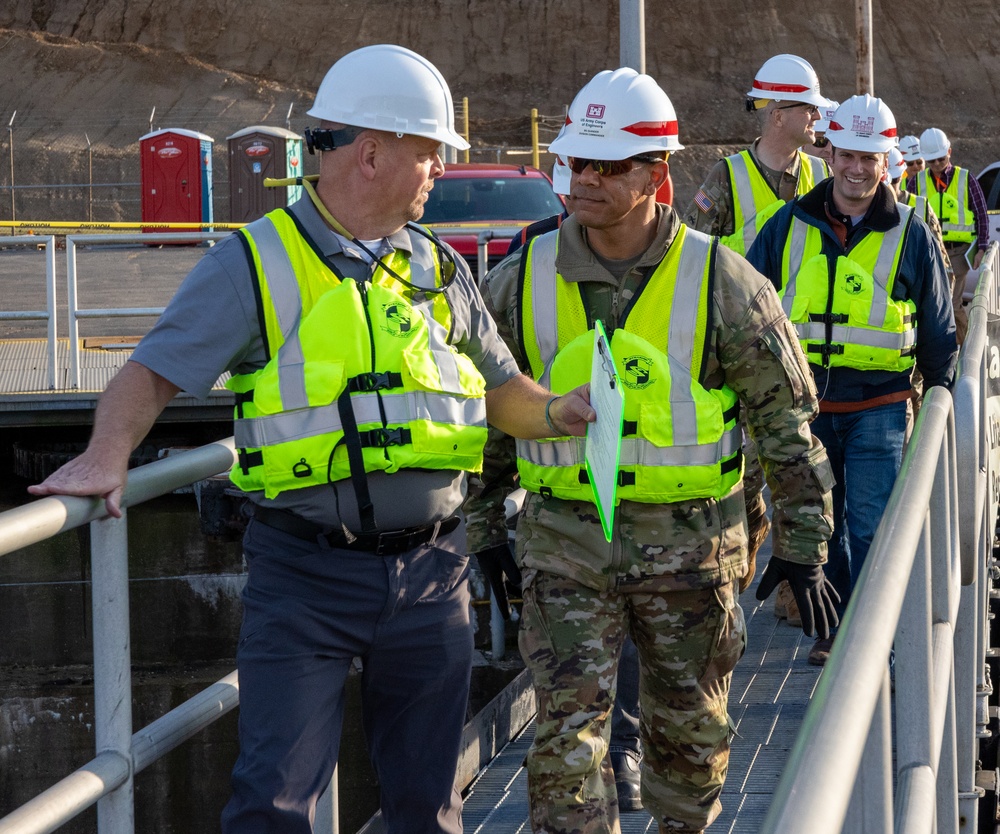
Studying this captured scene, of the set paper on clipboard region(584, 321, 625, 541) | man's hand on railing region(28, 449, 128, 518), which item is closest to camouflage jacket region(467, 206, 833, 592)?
paper on clipboard region(584, 321, 625, 541)

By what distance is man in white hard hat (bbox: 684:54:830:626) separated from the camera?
6246 mm

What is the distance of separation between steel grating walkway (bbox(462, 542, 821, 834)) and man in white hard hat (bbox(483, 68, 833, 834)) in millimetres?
539

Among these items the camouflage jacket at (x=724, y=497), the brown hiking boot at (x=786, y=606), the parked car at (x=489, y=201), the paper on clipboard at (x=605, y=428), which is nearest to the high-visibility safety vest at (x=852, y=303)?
the brown hiking boot at (x=786, y=606)

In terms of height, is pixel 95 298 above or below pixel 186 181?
below

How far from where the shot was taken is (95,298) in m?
17.9

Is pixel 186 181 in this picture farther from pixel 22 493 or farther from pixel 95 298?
pixel 22 493

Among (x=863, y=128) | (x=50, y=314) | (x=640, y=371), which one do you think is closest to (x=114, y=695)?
(x=640, y=371)

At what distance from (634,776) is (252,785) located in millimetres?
2249

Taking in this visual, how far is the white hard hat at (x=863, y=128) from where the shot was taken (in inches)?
221

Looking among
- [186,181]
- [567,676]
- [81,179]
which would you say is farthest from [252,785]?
[81,179]

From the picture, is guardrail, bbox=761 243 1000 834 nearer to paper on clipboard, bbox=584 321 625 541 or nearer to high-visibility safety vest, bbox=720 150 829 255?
paper on clipboard, bbox=584 321 625 541

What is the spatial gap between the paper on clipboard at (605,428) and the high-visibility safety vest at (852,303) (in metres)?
2.53

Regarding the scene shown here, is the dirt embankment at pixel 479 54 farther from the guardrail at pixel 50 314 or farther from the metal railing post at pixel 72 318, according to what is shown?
the metal railing post at pixel 72 318

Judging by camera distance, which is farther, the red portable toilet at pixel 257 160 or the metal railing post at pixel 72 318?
the red portable toilet at pixel 257 160
